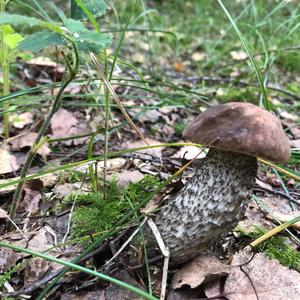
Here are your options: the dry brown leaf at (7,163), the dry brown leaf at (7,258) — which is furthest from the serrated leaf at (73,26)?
the dry brown leaf at (7,163)

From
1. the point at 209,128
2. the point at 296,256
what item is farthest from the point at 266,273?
the point at 209,128

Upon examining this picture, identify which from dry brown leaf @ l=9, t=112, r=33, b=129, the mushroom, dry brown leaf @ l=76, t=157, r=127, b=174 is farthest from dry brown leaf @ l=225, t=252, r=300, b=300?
dry brown leaf @ l=9, t=112, r=33, b=129

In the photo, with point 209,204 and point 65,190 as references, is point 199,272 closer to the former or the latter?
point 209,204

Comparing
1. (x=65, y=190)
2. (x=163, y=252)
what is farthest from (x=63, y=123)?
(x=163, y=252)

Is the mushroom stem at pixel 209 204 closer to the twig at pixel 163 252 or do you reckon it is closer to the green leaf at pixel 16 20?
the twig at pixel 163 252

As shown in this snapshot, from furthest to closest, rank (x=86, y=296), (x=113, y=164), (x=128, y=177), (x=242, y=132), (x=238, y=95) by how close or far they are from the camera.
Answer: (x=238, y=95), (x=113, y=164), (x=128, y=177), (x=86, y=296), (x=242, y=132)

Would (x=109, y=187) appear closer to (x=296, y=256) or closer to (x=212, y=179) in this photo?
(x=212, y=179)
